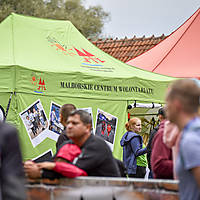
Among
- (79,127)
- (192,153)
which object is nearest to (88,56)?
(79,127)

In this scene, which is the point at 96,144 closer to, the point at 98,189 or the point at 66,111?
the point at 98,189

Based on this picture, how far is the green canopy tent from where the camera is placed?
792cm

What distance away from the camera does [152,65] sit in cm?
1217

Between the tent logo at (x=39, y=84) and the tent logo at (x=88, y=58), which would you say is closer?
the tent logo at (x=39, y=84)

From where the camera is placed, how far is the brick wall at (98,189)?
3631 mm

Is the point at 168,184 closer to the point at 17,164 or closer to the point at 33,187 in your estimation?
the point at 33,187

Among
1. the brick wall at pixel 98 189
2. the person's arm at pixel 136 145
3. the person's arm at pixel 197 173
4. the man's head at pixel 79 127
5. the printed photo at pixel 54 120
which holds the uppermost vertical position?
the person's arm at pixel 197 173

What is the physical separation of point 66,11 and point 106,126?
103 feet

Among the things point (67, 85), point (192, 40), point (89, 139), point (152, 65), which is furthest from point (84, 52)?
point (89, 139)

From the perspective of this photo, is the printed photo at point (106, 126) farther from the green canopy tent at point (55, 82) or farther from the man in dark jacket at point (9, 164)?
the man in dark jacket at point (9, 164)

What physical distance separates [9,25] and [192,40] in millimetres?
5132

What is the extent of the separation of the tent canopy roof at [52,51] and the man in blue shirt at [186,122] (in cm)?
567

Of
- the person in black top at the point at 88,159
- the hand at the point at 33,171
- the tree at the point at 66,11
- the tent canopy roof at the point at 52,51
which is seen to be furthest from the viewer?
the tree at the point at 66,11

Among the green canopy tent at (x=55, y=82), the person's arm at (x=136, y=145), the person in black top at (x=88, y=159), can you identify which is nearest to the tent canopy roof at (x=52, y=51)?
the green canopy tent at (x=55, y=82)
